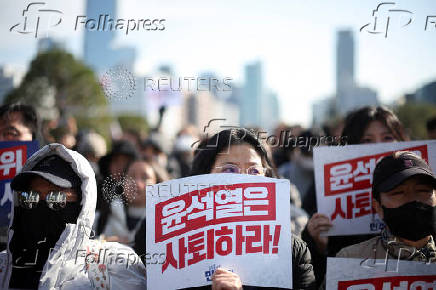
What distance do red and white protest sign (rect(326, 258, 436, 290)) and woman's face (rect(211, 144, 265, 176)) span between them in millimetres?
719

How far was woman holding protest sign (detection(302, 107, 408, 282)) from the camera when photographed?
10.6 ft

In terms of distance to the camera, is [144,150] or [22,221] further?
[144,150]

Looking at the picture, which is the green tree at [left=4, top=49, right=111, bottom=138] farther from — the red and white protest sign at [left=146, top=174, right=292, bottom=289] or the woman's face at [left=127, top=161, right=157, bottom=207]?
the red and white protest sign at [left=146, top=174, right=292, bottom=289]

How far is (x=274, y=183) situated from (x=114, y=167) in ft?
7.53

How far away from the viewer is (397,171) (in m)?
2.61

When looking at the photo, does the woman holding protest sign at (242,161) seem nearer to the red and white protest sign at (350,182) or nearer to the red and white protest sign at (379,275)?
the red and white protest sign at (379,275)

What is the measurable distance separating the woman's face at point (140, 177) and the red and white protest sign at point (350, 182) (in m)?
1.48

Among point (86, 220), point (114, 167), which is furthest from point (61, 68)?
point (86, 220)

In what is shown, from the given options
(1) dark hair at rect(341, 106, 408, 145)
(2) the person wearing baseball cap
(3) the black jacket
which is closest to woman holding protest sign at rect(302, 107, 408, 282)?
(1) dark hair at rect(341, 106, 408, 145)

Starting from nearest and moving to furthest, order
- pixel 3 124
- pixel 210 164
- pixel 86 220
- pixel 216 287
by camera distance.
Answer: pixel 216 287, pixel 86 220, pixel 210 164, pixel 3 124

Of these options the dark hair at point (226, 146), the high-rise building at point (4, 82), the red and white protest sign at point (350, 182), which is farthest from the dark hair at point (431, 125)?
the high-rise building at point (4, 82)

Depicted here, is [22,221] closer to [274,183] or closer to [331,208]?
[274,183]

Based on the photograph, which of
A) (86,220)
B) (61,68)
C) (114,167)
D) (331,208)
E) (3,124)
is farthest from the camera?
(61,68)

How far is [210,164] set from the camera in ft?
9.53
